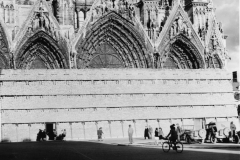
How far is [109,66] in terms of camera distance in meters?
44.1

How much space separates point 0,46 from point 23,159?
24521 mm

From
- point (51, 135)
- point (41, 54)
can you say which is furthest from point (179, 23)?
point (51, 135)

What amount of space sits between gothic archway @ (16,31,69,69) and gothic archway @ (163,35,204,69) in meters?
10.0

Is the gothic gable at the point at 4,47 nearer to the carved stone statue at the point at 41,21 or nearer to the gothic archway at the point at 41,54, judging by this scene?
the gothic archway at the point at 41,54

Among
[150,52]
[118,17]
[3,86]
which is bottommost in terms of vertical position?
[3,86]

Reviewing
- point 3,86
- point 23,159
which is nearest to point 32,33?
point 3,86

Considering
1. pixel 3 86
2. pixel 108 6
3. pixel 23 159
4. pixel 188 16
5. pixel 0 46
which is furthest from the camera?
pixel 188 16

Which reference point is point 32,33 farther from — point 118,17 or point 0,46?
point 118,17

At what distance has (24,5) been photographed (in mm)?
43906

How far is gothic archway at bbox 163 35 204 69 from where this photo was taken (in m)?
44.3

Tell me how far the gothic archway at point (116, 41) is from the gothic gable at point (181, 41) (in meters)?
1.94

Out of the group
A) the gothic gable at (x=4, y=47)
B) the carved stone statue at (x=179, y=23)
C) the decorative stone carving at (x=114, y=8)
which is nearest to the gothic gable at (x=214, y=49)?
the carved stone statue at (x=179, y=23)

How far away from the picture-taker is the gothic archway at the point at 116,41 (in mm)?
41938

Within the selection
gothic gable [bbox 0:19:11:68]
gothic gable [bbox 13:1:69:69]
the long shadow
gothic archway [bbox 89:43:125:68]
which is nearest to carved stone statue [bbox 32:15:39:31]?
gothic gable [bbox 13:1:69:69]
